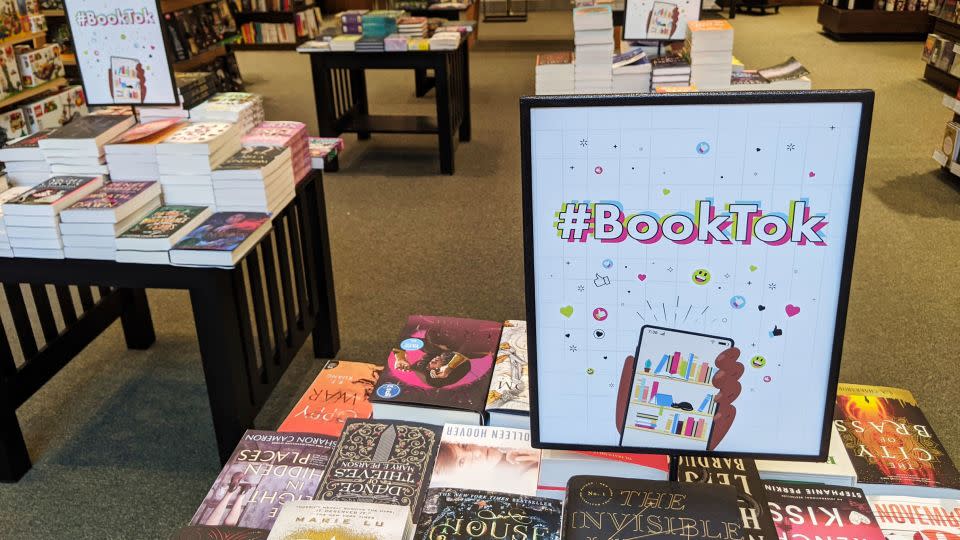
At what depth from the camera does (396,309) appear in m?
3.24

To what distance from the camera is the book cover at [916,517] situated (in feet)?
3.75

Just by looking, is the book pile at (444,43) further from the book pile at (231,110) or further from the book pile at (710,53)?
the book pile at (231,110)

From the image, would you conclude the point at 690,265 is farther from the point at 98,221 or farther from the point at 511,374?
the point at 98,221

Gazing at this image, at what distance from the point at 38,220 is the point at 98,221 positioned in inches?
6.1

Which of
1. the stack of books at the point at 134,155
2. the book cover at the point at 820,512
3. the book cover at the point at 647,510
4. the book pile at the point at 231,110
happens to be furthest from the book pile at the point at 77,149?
the book cover at the point at 820,512

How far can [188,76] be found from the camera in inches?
98.3

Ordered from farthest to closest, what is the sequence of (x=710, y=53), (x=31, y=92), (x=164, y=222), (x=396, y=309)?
(x=31, y=92)
(x=710, y=53)
(x=396, y=309)
(x=164, y=222)

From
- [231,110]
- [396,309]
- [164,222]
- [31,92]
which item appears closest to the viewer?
[164,222]

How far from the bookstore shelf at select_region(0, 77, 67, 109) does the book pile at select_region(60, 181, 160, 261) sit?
3356mm

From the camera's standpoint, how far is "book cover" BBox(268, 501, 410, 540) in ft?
3.33

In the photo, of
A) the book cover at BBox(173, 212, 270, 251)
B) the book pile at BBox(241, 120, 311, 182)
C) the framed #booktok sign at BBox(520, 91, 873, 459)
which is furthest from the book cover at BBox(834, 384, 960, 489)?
the book pile at BBox(241, 120, 311, 182)

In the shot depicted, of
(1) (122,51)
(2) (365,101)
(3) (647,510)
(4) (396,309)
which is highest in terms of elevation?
(1) (122,51)

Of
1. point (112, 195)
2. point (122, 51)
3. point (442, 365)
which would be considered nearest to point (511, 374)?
point (442, 365)

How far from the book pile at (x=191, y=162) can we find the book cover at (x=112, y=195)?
0.06 meters
